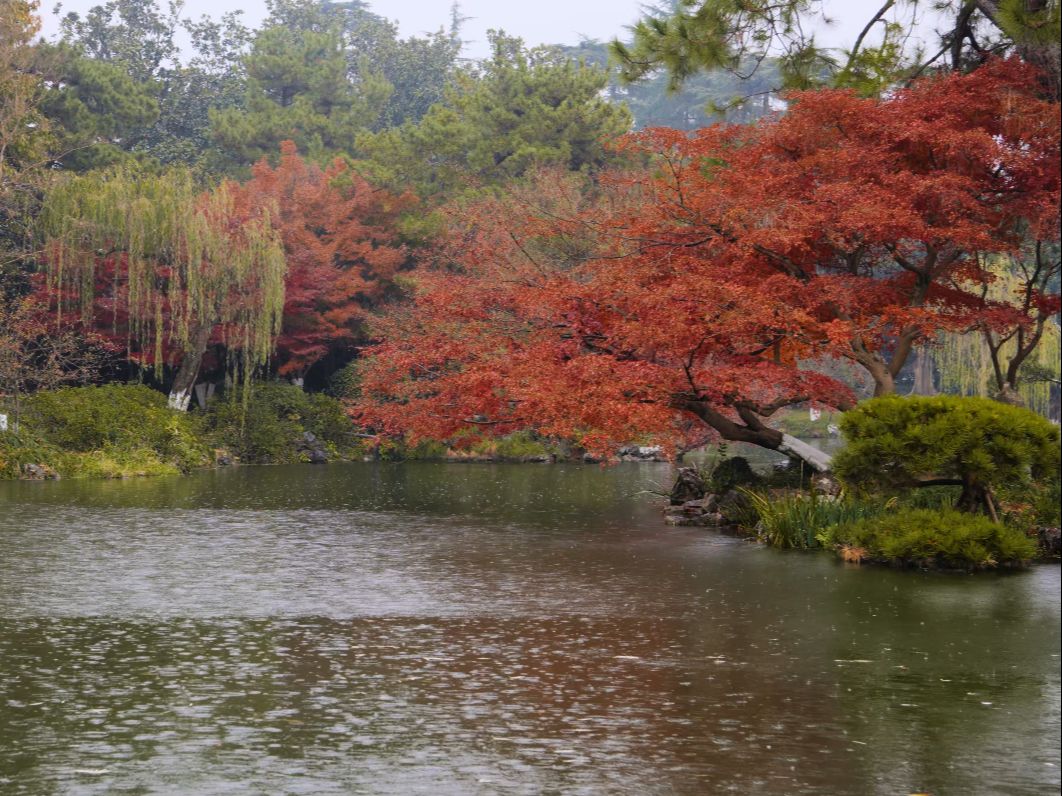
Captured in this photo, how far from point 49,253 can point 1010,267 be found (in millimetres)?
23940

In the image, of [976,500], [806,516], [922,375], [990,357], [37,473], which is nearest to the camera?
[976,500]

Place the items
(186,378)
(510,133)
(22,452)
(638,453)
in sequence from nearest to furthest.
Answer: (22,452) < (186,378) < (638,453) < (510,133)

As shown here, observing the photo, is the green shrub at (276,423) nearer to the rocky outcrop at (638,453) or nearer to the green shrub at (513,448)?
the green shrub at (513,448)

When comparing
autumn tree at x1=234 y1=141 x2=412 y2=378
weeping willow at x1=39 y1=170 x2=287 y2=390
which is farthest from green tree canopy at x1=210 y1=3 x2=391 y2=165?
weeping willow at x1=39 y1=170 x2=287 y2=390

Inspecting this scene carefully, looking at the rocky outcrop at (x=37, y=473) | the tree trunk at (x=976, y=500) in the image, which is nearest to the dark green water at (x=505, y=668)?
the tree trunk at (x=976, y=500)

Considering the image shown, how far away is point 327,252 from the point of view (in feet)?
110

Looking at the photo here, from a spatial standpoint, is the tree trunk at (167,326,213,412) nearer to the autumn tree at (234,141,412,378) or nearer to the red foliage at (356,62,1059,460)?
the autumn tree at (234,141,412,378)

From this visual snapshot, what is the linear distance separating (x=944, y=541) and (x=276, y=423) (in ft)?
70.5

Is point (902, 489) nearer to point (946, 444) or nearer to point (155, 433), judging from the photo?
point (946, 444)

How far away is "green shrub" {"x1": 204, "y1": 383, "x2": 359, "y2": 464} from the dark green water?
1458 cm

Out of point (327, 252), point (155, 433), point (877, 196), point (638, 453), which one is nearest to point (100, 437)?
point (155, 433)

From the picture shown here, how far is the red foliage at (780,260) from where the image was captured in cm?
1512

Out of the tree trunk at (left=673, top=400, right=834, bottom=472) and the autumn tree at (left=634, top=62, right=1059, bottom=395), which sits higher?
the autumn tree at (left=634, top=62, right=1059, bottom=395)

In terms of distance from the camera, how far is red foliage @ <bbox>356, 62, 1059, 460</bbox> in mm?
15125
